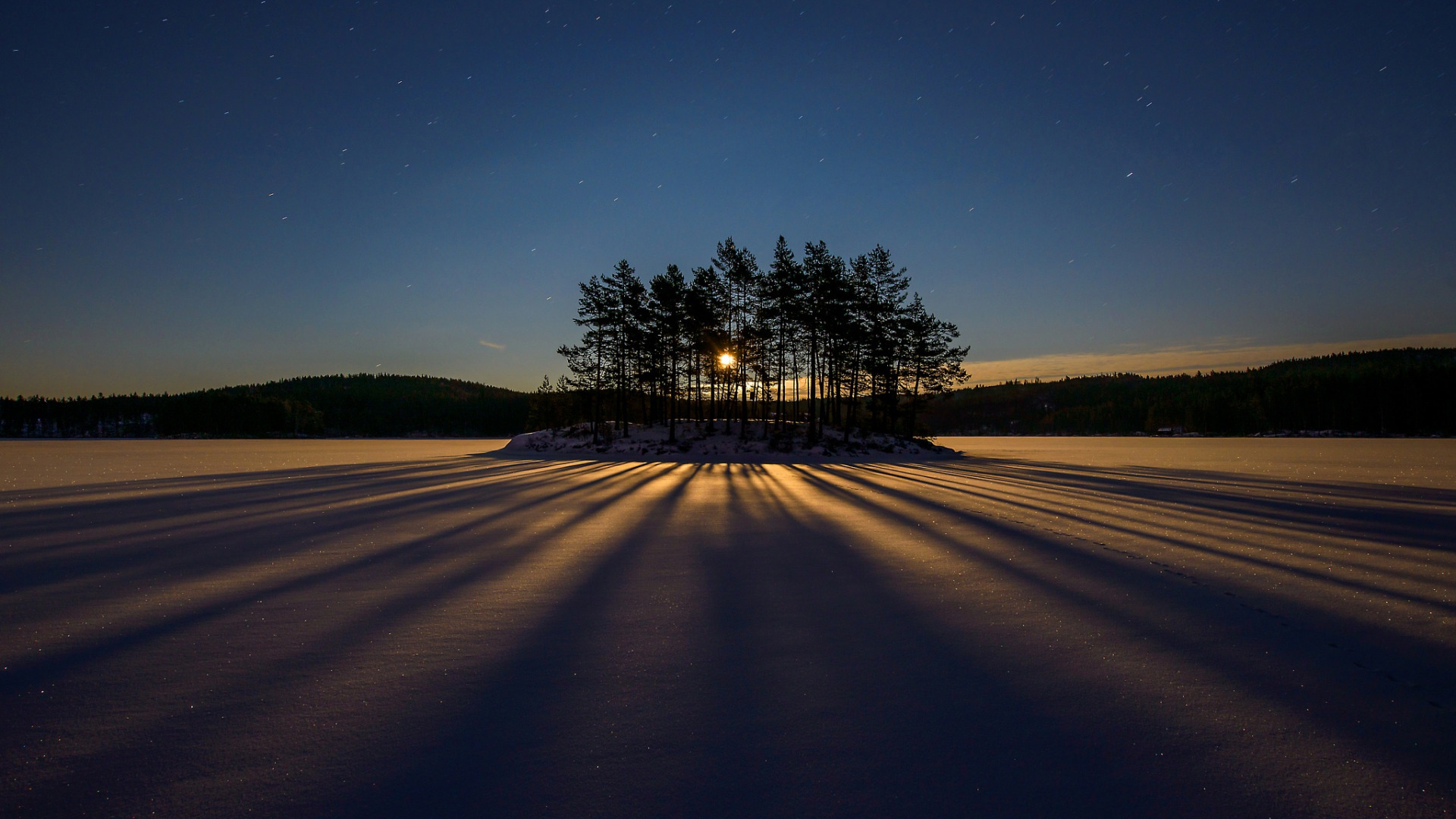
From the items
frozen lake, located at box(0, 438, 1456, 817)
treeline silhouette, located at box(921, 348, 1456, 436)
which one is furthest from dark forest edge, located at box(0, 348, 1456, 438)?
frozen lake, located at box(0, 438, 1456, 817)

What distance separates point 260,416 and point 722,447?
439ft

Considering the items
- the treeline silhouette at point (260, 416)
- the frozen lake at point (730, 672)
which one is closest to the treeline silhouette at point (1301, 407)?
the frozen lake at point (730, 672)

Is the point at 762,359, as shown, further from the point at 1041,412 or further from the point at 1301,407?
the point at 1041,412

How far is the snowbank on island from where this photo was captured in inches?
1448

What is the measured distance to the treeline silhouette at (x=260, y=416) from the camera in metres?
127

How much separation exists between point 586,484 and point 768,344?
26801mm

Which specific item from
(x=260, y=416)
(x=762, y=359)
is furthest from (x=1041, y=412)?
(x=260, y=416)

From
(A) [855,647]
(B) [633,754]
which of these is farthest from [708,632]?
(B) [633,754]

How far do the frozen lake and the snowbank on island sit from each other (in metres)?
26.3

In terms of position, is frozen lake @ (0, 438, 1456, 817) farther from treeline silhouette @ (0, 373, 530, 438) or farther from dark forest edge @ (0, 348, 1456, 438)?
treeline silhouette @ (0, 373, 530, 438)

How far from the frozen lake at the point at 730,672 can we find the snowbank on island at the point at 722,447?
2630 centimetres

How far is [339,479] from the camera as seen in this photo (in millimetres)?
20219

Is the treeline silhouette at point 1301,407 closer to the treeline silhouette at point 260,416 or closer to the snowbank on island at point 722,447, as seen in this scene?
→ the snowbank on island at point 722,447

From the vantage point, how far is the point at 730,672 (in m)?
3.91
